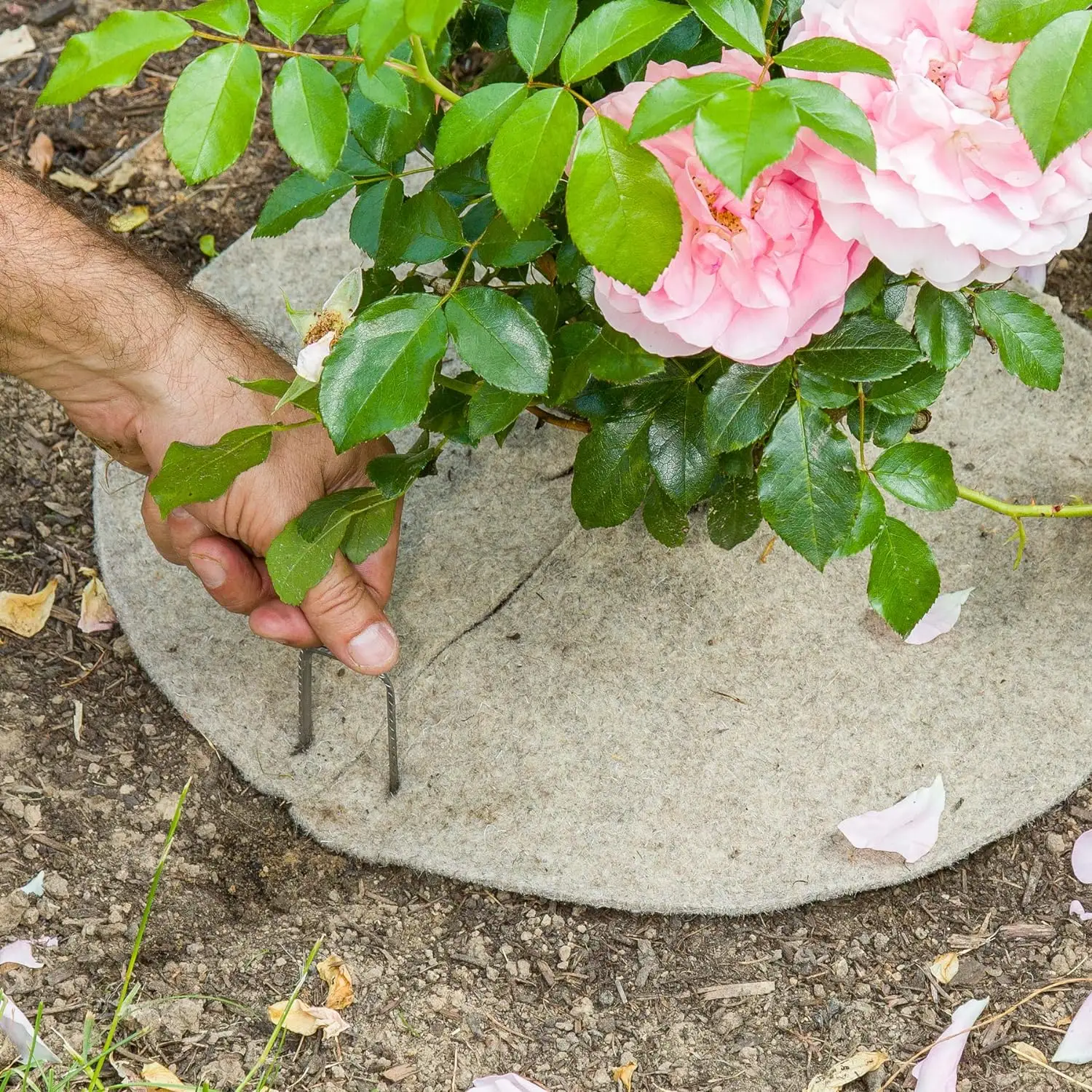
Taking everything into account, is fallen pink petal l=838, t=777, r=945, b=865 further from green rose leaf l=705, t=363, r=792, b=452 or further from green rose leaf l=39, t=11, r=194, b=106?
green rose leaf l=39, t=11, r=194, b=106

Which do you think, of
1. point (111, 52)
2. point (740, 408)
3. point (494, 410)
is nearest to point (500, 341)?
point (494, 410)

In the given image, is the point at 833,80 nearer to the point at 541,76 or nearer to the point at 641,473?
the point at 541,76

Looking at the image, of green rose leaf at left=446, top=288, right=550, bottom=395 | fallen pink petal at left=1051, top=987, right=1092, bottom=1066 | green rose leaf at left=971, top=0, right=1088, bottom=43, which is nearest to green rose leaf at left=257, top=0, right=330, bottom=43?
green rose leaf at left=446, top=288, right=550, bottom=395

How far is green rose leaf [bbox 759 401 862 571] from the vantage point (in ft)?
2.96

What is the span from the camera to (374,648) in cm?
129

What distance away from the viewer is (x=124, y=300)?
120 cm

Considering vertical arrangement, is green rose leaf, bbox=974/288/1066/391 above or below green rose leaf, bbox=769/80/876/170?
below

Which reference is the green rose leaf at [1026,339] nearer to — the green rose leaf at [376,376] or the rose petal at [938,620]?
the green rose leaf at [376,376]

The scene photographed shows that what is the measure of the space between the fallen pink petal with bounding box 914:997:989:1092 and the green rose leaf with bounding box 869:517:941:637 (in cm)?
51

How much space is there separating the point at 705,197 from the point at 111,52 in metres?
0.35

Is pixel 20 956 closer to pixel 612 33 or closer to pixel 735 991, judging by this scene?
pixel 735 991

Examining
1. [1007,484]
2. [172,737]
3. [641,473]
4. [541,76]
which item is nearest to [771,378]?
[641,473]

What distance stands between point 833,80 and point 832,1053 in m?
0.97

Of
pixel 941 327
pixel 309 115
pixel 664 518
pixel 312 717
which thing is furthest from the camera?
pixel 312 717
